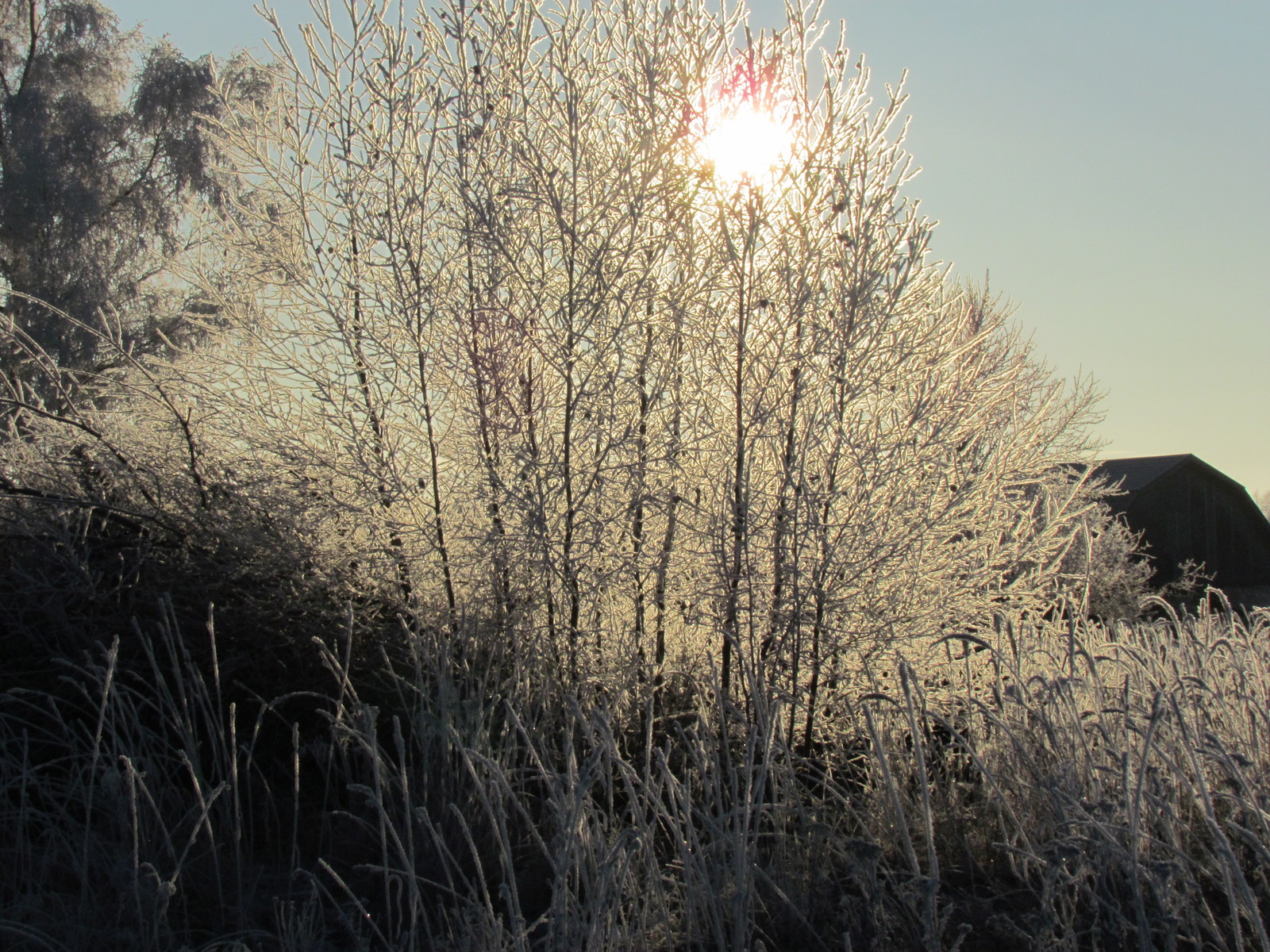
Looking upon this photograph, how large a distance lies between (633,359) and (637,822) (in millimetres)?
2652

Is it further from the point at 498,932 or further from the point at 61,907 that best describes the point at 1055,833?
the point at 61,907

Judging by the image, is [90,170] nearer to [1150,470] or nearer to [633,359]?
[633,359]

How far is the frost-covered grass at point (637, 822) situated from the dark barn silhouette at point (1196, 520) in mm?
20166

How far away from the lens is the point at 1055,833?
308 centimetres

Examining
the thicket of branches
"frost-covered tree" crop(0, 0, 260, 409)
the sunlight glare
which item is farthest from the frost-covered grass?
"frost-covered tree" crop(0, 0, 260, 409)

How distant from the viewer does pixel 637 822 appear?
103 inches

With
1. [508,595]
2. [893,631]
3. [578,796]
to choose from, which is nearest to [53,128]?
[508,595]

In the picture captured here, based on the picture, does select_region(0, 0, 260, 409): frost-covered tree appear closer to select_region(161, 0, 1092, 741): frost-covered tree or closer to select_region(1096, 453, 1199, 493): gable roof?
select_region(161, 0, 1092, 741): frost-covered tree

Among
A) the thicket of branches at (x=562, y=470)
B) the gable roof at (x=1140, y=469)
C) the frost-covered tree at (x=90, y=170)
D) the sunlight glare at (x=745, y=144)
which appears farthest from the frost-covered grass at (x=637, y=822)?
the gable roof at (x=1140, y=469)

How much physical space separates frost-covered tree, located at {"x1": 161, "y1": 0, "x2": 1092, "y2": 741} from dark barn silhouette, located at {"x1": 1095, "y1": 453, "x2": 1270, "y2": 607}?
19.4m

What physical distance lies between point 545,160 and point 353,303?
1.22m

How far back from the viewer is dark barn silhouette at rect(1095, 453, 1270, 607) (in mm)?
23172

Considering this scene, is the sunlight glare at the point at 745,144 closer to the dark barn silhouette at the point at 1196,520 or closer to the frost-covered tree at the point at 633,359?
the frost-covered tree at the point at 633,359

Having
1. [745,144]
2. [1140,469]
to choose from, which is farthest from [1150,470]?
[745,144]
